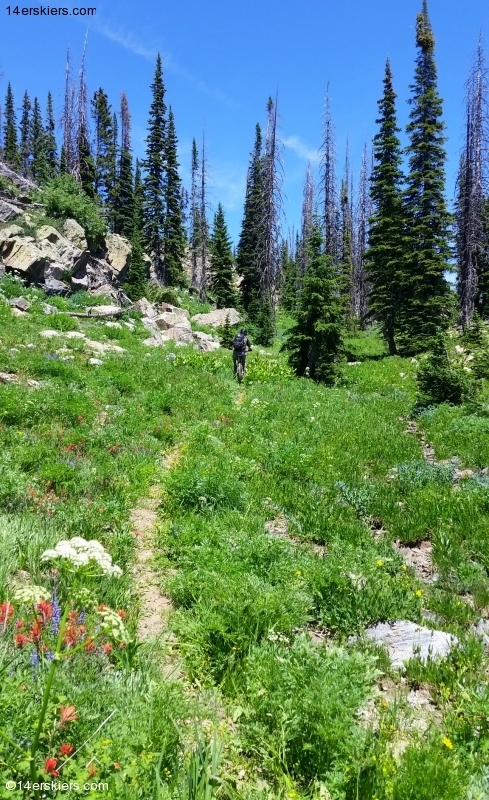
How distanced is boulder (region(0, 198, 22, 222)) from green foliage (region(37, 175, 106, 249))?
120 inches

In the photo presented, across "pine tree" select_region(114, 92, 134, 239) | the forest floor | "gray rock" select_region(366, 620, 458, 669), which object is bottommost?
"gray rock" select_region(366, 620, 458, 669)

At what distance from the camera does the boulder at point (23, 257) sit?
22625mm

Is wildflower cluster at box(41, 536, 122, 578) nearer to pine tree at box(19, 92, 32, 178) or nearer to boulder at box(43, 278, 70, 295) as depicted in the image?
boulder at box(43, 278, 70, 295)

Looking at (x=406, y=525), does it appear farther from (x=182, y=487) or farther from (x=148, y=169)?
(x=148, y=169)

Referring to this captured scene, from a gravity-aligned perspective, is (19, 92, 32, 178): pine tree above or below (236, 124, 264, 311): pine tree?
above

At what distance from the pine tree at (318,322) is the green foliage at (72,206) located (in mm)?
16972

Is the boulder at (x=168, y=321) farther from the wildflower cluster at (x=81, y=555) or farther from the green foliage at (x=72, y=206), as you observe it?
the wildflower cluster at (x=81, y=555)

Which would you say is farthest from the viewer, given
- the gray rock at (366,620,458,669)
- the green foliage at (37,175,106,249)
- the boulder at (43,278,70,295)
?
the green foliage at (37,175,106,249)

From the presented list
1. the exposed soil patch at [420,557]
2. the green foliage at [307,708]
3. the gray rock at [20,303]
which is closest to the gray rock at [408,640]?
the green foliage at [307,708]

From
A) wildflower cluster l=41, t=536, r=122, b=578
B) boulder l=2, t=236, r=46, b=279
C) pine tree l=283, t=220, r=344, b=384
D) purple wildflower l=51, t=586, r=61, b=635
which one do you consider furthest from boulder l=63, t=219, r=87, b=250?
wildflower cluster l=41, t=536, r=122, b=578

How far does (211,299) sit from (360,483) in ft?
159

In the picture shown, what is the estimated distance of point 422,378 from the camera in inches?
566

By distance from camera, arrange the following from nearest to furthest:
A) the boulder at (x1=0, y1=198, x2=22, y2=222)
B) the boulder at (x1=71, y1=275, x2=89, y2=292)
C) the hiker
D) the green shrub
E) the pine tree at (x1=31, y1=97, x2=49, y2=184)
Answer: the hiker, the green shrub, the boulder at (x1=0, y1=198, x2=22, y2=222), the boulder at (x1=71, y1=275, x2=89, y2=292), the pine tree at (x1=31, y1=97, x2=49, y2=184)

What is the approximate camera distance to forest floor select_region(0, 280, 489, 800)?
2777 millimetres
